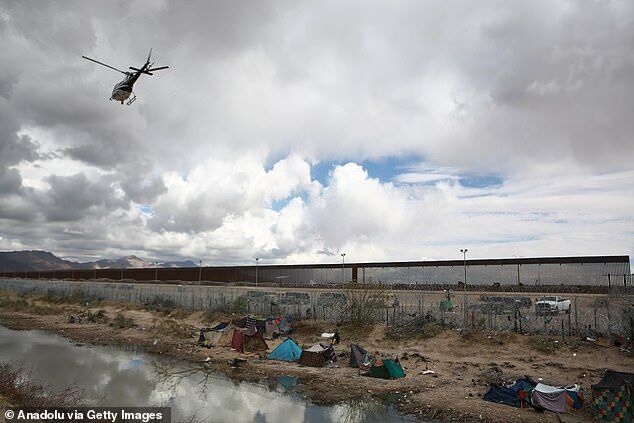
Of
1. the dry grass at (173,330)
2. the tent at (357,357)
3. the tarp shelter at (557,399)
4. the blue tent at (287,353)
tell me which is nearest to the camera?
the tarp shelter at (557,399)

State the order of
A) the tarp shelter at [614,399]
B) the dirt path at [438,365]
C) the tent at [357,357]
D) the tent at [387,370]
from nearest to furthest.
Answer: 1. the tarp shelter at [614,399]
2. the dirt path at [438,365]
3. the tent at [387,370]
4. the tent at [357,357]

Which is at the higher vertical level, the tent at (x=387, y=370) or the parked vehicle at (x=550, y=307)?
the parked vehicle at (x=550, y=307)

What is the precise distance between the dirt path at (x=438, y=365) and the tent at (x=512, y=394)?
0.44 meters

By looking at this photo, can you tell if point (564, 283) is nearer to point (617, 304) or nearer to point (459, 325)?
point (617, 304)

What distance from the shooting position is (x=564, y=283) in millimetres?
51594

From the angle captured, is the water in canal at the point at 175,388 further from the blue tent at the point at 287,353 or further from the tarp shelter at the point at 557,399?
the tarp shelter at the point at 557,399

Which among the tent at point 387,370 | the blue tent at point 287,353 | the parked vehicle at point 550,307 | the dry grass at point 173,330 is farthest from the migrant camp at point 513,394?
the dry grass at point 173,330

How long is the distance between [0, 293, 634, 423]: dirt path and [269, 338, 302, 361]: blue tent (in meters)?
0.78

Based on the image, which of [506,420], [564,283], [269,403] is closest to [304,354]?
[269,403]

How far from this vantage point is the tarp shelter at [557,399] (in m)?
18.5

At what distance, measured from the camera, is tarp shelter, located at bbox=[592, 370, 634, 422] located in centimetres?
1630

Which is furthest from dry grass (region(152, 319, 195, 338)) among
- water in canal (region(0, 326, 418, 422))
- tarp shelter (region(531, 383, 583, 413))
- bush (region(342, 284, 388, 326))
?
tarp shelter (region(531, 383, 583, 413))

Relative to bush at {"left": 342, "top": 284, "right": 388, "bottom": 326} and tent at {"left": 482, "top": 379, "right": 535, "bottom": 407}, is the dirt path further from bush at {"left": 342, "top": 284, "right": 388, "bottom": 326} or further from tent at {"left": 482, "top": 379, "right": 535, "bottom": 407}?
bush at {"left": 342, "top": 284, "right": 388, "bottom": 326}

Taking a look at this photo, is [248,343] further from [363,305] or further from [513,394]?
[513,394]
